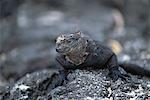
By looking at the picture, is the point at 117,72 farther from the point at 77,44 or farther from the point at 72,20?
the point at 72,20

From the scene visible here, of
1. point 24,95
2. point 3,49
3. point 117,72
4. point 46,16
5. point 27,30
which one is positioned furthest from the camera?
point 46,16

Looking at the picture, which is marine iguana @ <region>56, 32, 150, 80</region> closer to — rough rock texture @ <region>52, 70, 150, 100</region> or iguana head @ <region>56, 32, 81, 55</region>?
iguana head @ <region>56, 32, 81, 55</region>

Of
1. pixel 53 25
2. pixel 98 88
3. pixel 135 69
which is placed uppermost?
pixel 53 25

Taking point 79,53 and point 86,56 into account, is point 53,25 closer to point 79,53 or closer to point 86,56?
point 86,56

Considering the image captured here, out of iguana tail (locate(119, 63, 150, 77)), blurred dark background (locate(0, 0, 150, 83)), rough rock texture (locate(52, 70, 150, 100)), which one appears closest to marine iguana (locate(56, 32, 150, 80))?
rough rock texture (locate(52, 70, 150, 100))

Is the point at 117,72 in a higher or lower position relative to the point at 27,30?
lower

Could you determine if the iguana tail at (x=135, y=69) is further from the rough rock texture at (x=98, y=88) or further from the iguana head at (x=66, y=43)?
the iguana head at (x=66, y=43)

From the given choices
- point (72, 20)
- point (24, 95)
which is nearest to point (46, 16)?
point (72, 20)

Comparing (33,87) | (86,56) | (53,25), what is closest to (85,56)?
(86,56)
